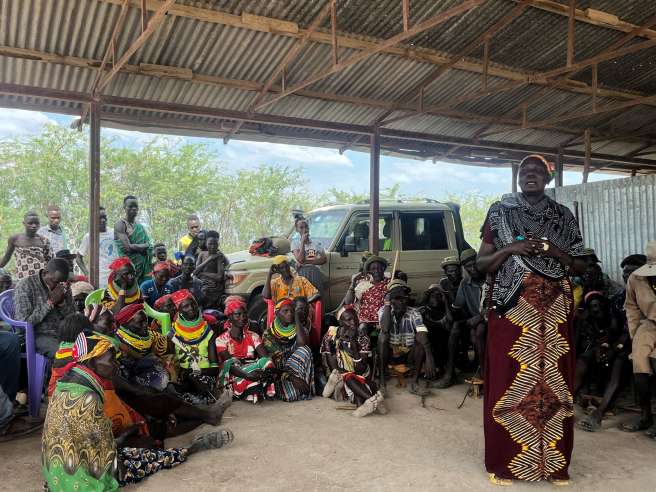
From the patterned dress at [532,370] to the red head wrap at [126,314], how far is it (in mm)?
2888

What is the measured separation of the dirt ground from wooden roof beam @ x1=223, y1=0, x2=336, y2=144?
3.85 metres

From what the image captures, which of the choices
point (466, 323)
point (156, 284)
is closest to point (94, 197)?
point (156, 284)

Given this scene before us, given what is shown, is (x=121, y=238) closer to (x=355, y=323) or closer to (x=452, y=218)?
(x=355, y=323)

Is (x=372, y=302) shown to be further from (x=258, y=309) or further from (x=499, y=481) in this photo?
(x=499, y=481)

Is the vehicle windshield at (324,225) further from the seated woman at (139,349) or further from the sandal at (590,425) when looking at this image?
the sandal at (590,425)

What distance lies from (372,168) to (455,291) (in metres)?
2.77

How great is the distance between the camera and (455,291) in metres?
6.35

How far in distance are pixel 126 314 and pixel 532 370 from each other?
10.3 ft

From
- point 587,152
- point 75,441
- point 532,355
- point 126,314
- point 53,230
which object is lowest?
point 75,441

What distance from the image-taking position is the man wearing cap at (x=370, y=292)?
590 cm

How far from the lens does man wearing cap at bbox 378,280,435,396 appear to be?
5.50m

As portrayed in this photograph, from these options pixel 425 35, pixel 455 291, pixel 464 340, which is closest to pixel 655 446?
pixel 464 340

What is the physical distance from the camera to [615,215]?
22.7ft

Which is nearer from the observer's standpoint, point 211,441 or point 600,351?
point 211,441
